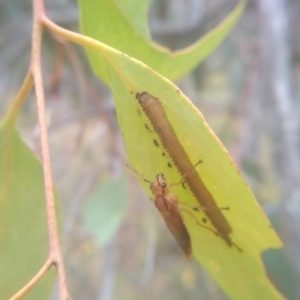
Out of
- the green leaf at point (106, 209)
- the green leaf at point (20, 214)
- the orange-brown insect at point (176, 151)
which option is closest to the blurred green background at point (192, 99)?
the green leaf at point (106, 209)

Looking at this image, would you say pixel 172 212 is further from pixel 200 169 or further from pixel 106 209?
pixel 106 209

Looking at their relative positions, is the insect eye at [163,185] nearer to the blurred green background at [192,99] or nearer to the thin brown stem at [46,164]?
the thin brown stem at [46,164]

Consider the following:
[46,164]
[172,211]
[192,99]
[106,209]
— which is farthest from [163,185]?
[192,99]

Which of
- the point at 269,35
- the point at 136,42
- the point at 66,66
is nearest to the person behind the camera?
the point at 136,42

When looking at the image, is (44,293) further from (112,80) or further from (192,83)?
(192,83)

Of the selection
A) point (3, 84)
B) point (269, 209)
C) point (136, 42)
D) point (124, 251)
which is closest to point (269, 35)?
point (269, 209)

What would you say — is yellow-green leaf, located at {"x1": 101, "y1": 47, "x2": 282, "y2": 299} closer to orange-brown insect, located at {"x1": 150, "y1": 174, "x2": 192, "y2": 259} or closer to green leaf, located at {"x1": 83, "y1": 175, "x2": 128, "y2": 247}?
orange-brown insect, located at {"x1": 150, "y1": 174, "x2": 192, "y2": 259}

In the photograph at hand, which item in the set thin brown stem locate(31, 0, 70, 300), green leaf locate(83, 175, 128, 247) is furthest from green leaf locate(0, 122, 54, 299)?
green leaf locate(83, 175, 128, 247)
